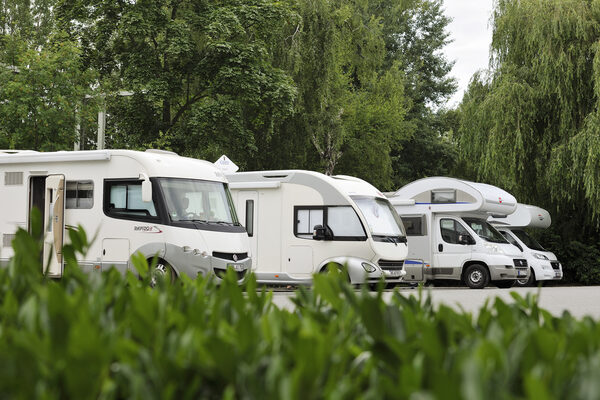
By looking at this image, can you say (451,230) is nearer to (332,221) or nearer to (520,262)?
(520,262)

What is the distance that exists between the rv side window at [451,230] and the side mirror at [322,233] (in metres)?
5.20

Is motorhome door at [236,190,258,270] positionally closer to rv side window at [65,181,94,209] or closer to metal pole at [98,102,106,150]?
rv side window at [65,181,94,209]

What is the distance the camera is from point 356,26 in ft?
116

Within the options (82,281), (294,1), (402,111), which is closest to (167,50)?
(294,1)

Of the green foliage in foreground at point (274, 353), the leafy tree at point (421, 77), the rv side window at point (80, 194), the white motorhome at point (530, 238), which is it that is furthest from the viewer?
the leafy tree at point (421, 77)

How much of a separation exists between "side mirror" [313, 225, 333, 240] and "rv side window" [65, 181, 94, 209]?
489 centimetres

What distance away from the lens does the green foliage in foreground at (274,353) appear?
56.1 inches

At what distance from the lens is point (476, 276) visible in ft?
68.7

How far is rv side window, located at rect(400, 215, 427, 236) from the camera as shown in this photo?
2133 centimetres

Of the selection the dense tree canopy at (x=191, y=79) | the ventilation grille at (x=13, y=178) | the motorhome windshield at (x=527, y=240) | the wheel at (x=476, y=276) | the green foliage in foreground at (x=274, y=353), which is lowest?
the wheel at (x=476, y=276)

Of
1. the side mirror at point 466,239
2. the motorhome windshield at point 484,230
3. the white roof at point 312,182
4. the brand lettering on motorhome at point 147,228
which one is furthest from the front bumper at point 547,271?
the brand lettering on motorhome at point 147,228

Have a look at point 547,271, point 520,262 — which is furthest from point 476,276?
point 547,271

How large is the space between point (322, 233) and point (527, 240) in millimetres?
9127

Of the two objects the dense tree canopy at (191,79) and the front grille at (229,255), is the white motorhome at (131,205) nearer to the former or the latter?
the front grille at (229,255)
